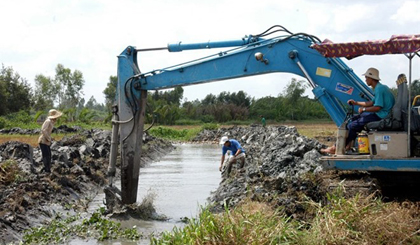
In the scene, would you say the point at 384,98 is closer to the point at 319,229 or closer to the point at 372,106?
the point at 372,106

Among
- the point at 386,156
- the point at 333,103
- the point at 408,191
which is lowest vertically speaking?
the point at 408,191

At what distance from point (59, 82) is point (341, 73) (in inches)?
3009

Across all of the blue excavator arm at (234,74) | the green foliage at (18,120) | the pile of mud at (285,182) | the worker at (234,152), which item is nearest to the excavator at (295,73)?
the blue excavator arm at (234,74)

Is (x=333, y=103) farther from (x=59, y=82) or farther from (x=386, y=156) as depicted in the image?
(x=59, y=82)

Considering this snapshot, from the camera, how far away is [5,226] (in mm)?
10609

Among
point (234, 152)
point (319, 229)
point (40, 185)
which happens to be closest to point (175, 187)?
point (234, 152)

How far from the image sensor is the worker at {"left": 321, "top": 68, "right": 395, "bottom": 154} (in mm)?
9305

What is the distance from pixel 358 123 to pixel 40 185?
7.63 meters

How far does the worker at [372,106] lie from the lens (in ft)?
30.5

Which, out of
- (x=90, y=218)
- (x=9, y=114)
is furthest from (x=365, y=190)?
(x=9, y=114)

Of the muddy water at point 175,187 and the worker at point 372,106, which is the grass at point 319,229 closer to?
the worker at point 372,106

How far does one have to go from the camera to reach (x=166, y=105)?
67938mm

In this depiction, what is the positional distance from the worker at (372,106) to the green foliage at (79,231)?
14.0 ft

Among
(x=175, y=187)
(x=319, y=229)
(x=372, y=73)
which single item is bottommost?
(x=175, y=187)
